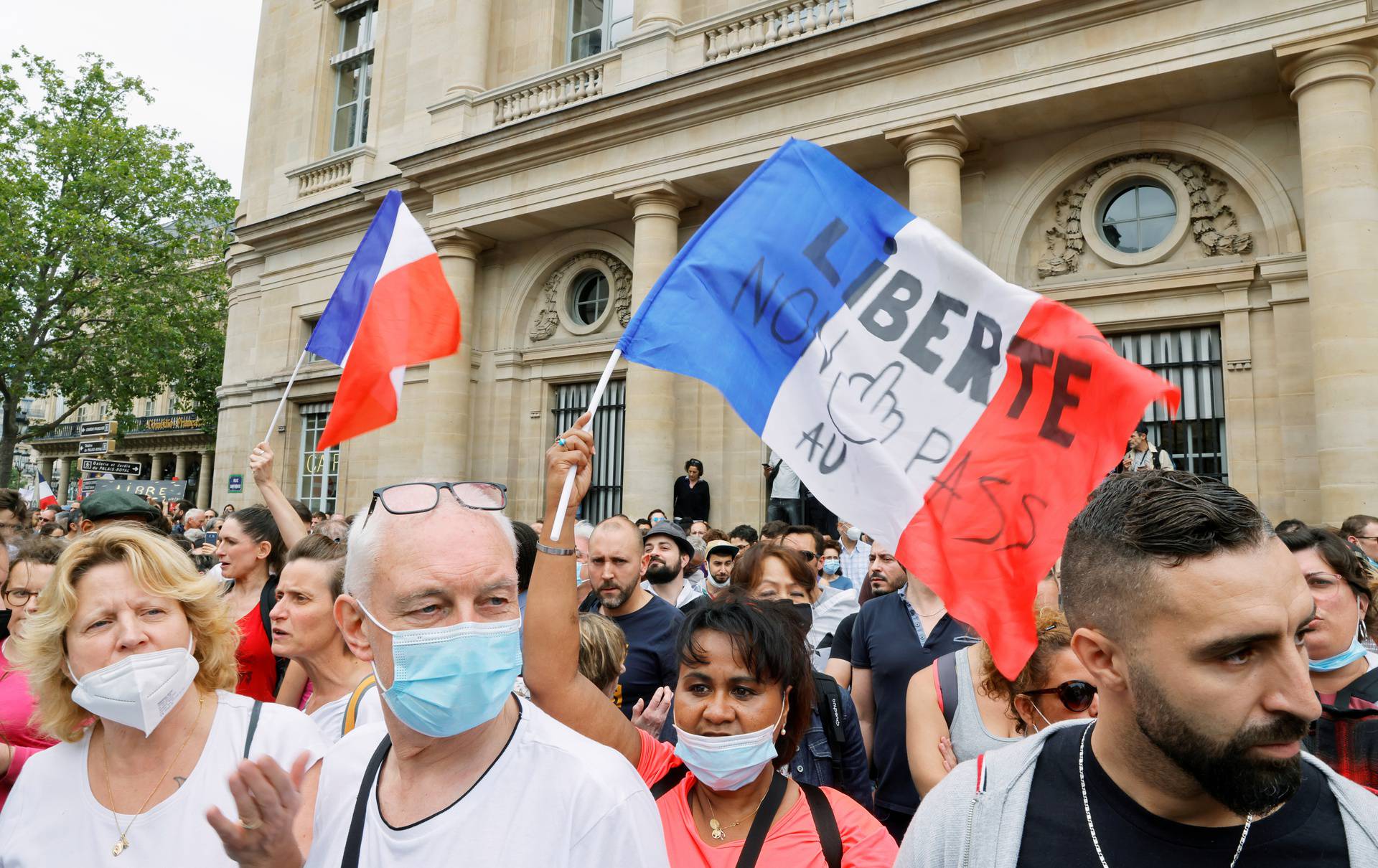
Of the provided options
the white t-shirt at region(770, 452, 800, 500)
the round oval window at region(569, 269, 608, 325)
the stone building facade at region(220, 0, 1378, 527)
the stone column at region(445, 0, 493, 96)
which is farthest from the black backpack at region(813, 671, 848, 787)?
the stone column at region(445, 0, 493, 96)

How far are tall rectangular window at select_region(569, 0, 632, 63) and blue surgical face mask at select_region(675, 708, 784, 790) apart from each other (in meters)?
16.8

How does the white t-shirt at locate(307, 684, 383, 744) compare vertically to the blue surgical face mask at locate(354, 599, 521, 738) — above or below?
below

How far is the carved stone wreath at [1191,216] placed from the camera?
1130 centimetres

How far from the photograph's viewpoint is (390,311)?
21.5 feet

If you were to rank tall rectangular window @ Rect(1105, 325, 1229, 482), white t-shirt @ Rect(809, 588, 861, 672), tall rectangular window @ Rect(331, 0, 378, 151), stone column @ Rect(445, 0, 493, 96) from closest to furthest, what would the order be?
white t-shirt @ Rect(809, 588, 861, 672) → tall rectangular window @ Rect(1105, 325, 1229, 482) → stone column @ Rect(445, 0, 493, 96) → tall rectangular window @ Rect(331, 0, 378, 151)

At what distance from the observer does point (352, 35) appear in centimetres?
2200

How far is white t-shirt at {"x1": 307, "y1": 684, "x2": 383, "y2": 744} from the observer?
2.77 m

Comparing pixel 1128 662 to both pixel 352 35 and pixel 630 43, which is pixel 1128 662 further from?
pixel 352 35

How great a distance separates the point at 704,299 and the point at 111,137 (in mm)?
32373

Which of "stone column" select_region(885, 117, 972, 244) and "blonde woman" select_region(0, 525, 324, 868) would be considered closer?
"blonde woman" select_region(0, 525, 324, 868)

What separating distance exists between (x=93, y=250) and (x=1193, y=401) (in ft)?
98.2

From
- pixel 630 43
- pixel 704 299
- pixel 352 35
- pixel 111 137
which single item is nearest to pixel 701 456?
pixel 630 43

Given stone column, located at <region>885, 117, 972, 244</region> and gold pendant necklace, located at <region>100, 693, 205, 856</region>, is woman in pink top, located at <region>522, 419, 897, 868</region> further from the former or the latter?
stone column, located at <region>885, 117, 972, 244</region>

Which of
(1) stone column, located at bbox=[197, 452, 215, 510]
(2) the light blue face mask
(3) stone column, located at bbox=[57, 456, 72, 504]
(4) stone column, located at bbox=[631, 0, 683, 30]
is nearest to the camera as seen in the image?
(2) the light blue face mask
